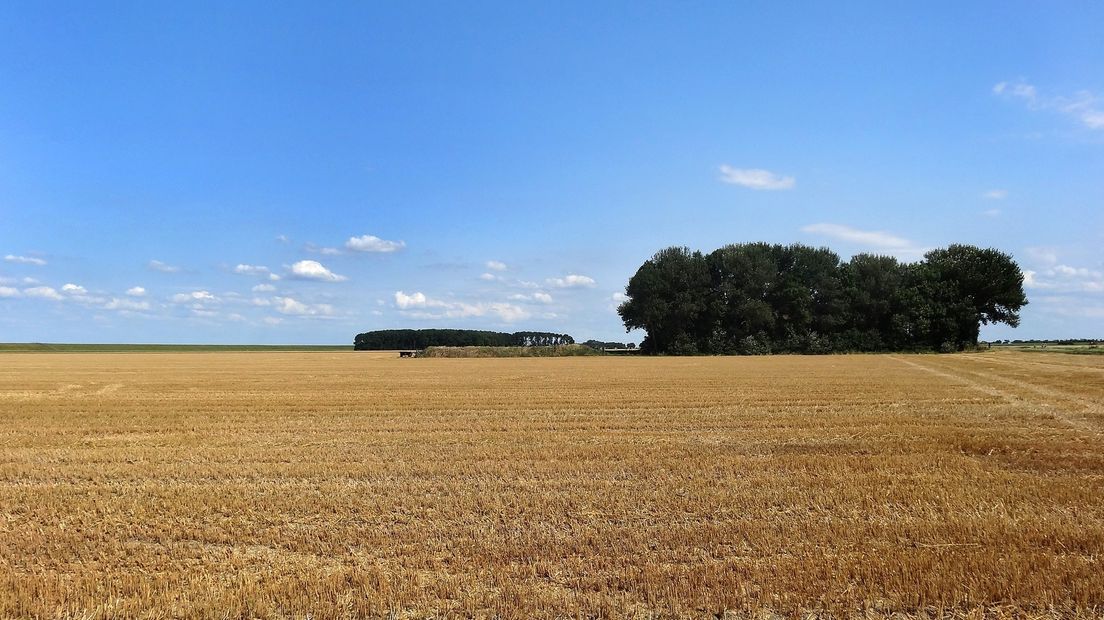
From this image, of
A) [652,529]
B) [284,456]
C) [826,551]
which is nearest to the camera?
[826,551]

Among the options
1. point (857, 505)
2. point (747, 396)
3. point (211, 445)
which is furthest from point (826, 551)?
point (747, 396)

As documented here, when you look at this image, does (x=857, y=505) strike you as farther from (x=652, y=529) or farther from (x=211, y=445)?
(x=211, y=445)

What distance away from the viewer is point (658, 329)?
86375 millimetres

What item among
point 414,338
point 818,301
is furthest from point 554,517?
point 414,338

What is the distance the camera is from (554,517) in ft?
26.5

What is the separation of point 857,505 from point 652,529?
115 inches

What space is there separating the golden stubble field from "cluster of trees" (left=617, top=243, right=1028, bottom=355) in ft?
219

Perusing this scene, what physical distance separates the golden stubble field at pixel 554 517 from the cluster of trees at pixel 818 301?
6689cm

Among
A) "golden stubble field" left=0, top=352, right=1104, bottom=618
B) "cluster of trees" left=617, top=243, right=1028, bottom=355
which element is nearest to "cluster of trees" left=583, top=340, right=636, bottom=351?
"cluster of trees" left=617, top=243, right=1028, bottom=355

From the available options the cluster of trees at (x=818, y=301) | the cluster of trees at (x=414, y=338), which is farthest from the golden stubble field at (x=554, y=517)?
the cluster of trees at (x=414, y=338)

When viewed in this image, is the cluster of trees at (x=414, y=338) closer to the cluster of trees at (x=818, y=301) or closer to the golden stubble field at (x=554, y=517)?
the cluster of trees at (x=818, y=301)

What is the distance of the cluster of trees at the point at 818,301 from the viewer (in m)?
79.1

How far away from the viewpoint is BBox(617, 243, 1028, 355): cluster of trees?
79062 millimetres

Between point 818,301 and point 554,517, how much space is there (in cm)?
8416
